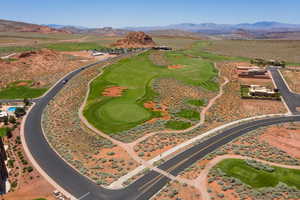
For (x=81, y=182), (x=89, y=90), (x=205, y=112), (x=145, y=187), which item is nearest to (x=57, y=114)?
(x=89, y=90)

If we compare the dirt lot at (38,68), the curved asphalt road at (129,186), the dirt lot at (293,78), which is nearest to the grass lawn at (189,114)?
the curved asphalt road at (129,186)

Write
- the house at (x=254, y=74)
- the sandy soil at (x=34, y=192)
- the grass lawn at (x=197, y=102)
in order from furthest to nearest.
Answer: the house at (x=254, y=74) < the grass lawn at (x=197, y=102) < the sandy soil at (x=34, y=192)

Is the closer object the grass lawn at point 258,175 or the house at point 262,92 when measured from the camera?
the grass lawn at point 258,175

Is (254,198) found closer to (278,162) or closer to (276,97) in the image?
(278,162)

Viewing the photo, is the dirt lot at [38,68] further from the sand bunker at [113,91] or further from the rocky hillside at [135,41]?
the rocky hillside at [135,41]

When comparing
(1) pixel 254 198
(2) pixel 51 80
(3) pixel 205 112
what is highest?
(2) pixel 51 80

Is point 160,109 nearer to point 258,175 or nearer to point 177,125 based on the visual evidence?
point 177,125
